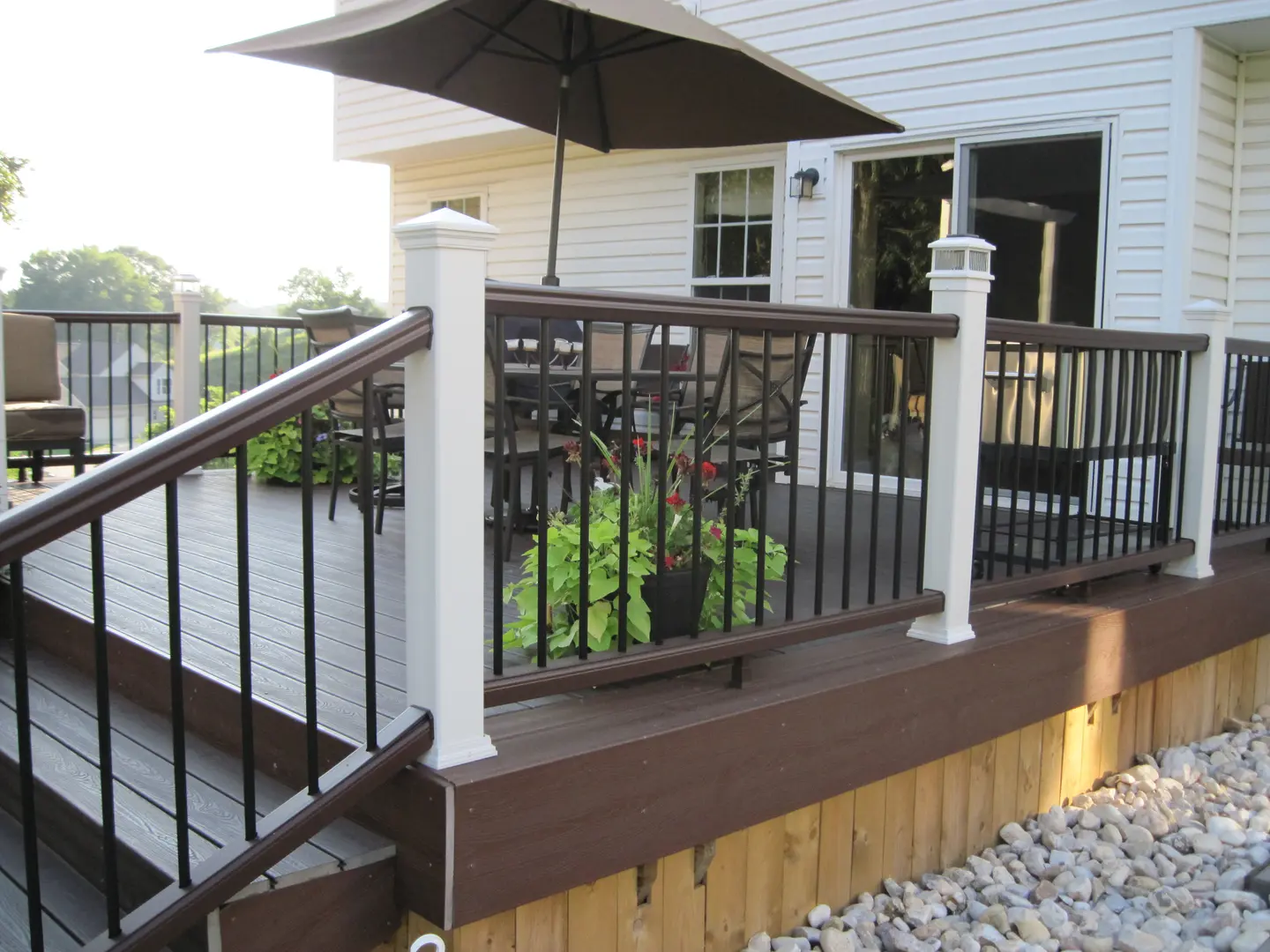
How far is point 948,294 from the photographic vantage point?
2.81m

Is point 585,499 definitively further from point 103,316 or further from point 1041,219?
point 103,316

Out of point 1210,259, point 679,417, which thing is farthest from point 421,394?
point 1210,259

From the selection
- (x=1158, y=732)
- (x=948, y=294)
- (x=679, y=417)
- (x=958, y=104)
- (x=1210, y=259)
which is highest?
(x=958, y=104)

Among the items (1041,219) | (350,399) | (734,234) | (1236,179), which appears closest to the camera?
(350,399)

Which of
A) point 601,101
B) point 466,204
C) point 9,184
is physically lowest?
point 601,101

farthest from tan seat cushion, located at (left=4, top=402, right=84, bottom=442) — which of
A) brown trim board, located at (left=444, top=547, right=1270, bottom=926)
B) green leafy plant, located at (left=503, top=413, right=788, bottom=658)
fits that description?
brown trim board, located at (left=444, top=547, right=1270, bottom=926)

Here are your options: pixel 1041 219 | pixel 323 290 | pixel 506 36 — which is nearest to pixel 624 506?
pixel 506 36

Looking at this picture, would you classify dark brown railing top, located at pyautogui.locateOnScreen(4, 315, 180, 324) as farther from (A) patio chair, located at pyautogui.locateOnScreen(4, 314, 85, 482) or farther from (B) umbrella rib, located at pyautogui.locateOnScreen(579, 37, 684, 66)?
(B) umbrella rib, located at pyautogui.locateOnScreen(579, 37, 684, 66)

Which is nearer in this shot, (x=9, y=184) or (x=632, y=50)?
(x=632, y=50)

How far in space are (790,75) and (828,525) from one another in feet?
Answer: 5.97

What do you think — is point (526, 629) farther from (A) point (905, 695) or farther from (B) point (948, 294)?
(B) point (948, 294)

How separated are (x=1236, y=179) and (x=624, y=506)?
14.2ft

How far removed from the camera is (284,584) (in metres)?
3.25

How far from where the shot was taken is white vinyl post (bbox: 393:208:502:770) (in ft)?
5.92
